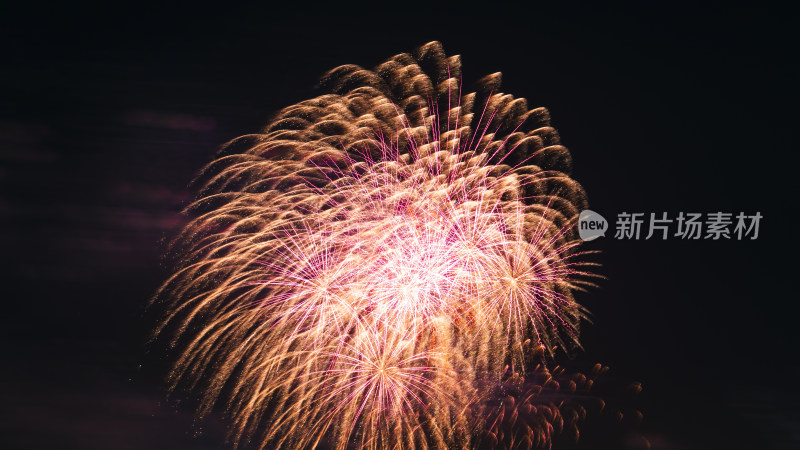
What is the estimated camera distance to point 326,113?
6.80 meters

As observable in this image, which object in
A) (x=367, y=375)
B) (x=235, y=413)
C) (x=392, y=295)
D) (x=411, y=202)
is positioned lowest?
(x=235, y=413)

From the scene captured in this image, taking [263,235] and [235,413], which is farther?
[235,413]

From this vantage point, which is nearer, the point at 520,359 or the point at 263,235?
the point at 263,235

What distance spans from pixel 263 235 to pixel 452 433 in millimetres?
3929

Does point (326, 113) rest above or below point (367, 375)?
above

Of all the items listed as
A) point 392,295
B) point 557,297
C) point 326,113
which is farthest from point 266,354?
point 557,297

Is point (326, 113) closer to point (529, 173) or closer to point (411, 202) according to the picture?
point (411, 202)

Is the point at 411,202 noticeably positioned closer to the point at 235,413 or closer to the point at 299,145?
the point at 299,145

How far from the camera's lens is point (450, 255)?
21.7 ft

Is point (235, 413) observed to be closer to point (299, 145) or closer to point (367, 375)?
point (367, 375)

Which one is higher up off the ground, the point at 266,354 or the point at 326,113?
the point at 326,113

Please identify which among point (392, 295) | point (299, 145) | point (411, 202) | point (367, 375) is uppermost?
point (299, 145)

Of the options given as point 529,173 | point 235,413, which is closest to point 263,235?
point 235,413

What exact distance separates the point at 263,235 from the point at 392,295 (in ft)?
5.91
